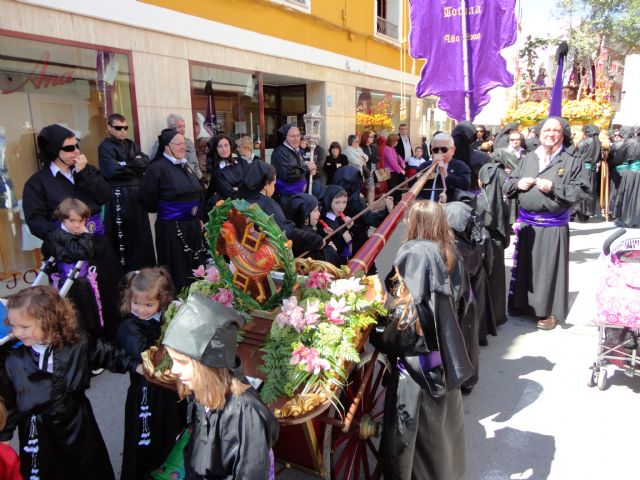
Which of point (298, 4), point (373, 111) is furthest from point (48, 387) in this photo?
point (373, 111)

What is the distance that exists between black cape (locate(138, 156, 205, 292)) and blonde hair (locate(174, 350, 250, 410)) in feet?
10.0

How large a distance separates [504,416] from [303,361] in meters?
2.22

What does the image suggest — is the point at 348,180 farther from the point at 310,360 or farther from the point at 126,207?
the point at 310,360

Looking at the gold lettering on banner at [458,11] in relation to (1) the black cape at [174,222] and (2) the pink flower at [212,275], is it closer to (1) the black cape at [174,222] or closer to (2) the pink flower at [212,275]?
(1) the black cape at [174,222]

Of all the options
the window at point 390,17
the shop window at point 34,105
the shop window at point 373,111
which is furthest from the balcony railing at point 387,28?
the shop window at point 34,105

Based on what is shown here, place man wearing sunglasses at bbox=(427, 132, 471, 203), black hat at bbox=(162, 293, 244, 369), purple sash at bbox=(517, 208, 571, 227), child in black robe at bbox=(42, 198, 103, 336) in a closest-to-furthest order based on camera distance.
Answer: black hat at bbox=(162, 293, 244, 369)
child in black robe at bbox=(42, 198, 103, 336)
purple sash at bbox=(517, 208, 571, 227)
man wearing sunglasses at bbox=(427, 132, 471, 203)

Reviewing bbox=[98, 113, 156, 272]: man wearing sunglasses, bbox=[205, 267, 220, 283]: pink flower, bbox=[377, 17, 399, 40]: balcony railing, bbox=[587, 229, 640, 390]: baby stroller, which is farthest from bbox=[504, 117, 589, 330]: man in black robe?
bbox=[377, 17, 399, 40]: balcony railing

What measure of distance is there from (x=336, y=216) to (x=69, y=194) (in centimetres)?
244

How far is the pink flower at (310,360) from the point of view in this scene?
6.43 feet

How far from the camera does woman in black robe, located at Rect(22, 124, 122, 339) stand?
12.1ft

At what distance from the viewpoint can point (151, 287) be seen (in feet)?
8.41

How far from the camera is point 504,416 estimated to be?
3416 millimetres

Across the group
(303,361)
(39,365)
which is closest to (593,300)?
(303,361)

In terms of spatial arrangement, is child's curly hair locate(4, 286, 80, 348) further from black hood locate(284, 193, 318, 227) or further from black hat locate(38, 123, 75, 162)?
black hood locate(284, 193, 318, 227)
